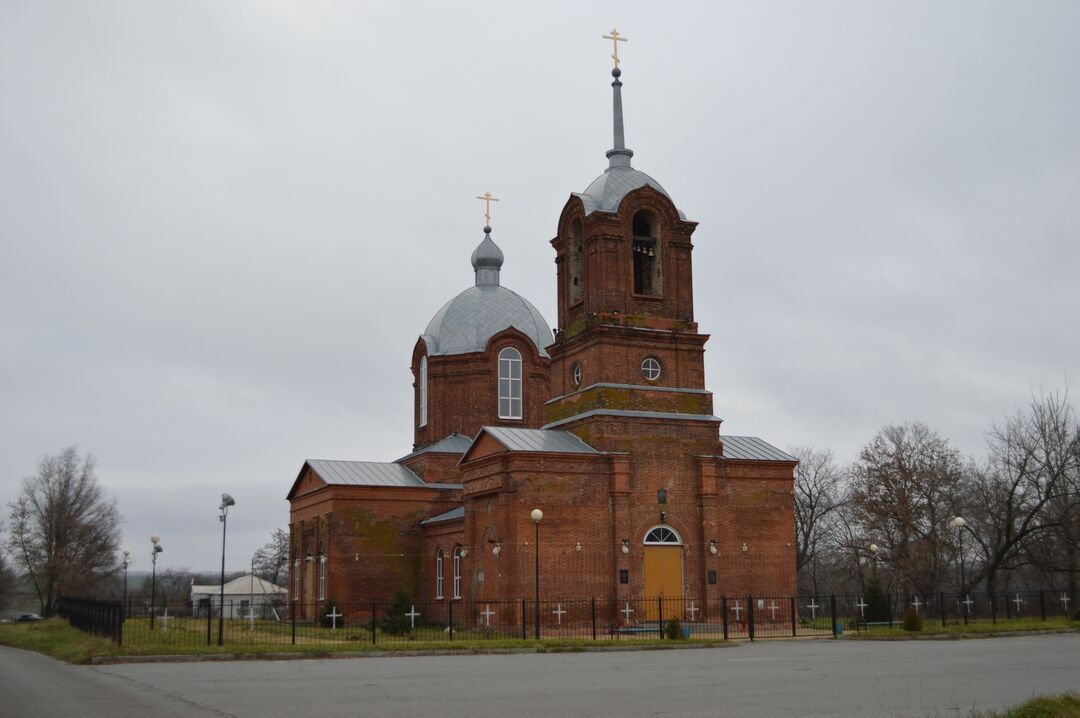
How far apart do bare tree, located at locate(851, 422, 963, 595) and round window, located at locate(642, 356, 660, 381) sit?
1673 centimetres

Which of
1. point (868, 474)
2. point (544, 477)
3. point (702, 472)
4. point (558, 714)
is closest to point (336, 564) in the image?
point (544, 477)

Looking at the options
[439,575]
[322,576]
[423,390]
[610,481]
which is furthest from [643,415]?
[423,390]

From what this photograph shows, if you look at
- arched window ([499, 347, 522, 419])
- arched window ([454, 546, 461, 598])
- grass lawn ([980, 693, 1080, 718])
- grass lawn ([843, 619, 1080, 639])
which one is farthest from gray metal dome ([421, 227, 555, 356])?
grass lawn ([980, 693, 1080, 718])

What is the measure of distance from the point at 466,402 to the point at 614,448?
1234 cm

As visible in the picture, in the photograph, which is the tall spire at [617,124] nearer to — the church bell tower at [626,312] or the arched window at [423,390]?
the church bell tower at [626,312]

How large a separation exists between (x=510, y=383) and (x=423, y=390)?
171 inches

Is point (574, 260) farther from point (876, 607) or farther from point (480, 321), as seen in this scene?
point (876, 607)

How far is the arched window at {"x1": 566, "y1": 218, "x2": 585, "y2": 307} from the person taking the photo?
35031 mm

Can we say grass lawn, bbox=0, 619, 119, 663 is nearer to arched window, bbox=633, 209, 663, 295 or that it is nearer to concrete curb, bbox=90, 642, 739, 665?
concrete curb, bbox=90, 642, 739, 665

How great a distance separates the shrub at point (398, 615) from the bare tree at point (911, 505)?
70.3 ft

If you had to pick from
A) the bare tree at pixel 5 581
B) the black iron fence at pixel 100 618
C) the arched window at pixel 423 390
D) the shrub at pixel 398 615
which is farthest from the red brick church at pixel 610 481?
the bare tree at pixel 5 581

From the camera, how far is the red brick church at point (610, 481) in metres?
30.9

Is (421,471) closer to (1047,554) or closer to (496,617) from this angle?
(496,617)

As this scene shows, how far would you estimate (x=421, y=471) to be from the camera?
138ft
